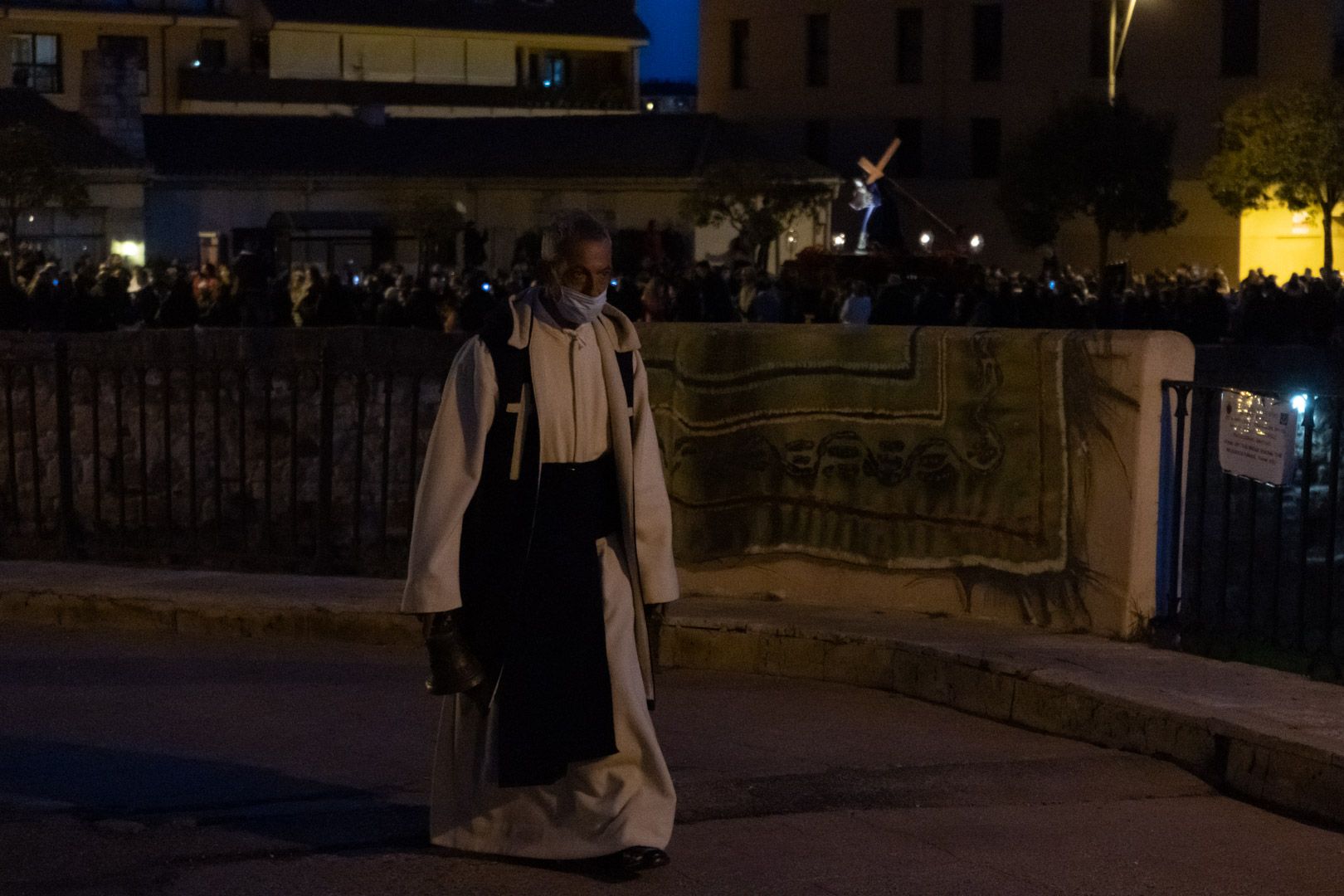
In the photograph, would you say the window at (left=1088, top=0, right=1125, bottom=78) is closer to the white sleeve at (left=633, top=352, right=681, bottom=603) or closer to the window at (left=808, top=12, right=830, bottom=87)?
the window at (left=808, top=12, right=830, bottom=87)

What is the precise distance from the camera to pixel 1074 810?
6746 millimetres

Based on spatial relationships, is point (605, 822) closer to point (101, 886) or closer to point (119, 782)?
point (101, 886)

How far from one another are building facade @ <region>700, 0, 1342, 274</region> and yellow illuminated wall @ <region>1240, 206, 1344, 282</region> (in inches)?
1.9

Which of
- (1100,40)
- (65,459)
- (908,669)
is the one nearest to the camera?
(908,669)

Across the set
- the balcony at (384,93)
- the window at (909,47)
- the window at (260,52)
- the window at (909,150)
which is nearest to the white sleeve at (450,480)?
the window at (909,150)

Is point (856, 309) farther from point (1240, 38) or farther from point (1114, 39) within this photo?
point (1240, 38)

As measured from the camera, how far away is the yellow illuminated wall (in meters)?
52.0

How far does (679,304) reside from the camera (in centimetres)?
2341

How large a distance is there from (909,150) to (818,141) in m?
3.31

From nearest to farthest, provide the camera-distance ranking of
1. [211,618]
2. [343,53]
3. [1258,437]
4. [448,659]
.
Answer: [448,659] < [1258,437] < [211,618] < [343,53]

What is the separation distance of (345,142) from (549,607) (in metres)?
48.8

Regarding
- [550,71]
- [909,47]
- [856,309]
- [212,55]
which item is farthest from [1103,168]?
[212,55]

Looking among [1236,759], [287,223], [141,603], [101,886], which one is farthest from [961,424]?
[287,223]

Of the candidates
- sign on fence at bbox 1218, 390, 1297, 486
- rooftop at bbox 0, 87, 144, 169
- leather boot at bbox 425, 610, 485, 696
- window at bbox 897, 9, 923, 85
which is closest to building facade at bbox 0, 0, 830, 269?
rooftop at bbox 0, 87, 144, 169
